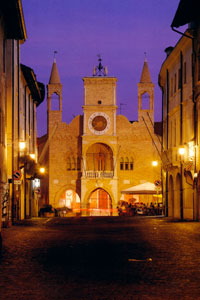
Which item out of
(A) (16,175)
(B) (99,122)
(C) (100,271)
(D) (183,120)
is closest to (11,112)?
(A) (16,175)

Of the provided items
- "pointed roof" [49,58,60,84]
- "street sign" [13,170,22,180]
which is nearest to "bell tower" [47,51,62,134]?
"pointed roof" [49,58,60,84]

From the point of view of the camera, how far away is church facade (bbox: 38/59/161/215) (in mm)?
60031

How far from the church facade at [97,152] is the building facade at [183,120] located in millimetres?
21652

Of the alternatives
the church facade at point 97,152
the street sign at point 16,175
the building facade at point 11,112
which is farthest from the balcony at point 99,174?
the street sign at point 16,175

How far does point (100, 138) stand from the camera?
198 ft

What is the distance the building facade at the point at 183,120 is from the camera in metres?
27.3

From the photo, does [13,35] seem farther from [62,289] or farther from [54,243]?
[62,289]

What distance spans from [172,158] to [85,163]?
27.8 meters

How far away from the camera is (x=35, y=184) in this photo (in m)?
46.2

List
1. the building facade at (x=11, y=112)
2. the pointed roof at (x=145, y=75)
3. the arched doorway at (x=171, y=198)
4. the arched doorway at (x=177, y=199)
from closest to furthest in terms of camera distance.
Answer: the building facade at (x=11, y=112)
the arched doorway at (x=177, y=199)
the arched doorway at (x=171, y=198)
the pointed roof at (x=145, y=75)

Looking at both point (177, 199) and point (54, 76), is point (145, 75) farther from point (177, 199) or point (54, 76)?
point (177, 199)

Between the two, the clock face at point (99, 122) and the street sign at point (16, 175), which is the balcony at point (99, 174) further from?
the street sign at point (16, 175)

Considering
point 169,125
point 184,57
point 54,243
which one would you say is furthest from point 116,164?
point 54,243

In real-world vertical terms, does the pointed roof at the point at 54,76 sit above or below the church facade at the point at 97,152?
above
